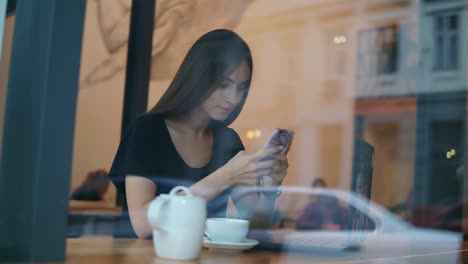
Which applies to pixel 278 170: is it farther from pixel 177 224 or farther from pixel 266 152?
pixel 177 224

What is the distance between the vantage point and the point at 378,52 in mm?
7375

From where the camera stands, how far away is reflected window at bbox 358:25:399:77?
24.0 feet

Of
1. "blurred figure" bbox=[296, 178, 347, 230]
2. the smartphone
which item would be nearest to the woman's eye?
the smartphone

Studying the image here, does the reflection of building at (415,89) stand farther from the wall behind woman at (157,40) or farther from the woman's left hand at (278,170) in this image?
the woman's left hand at (278,170)

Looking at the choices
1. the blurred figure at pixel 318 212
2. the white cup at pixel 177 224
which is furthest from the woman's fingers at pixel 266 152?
the blurred figure at pixel 318 212

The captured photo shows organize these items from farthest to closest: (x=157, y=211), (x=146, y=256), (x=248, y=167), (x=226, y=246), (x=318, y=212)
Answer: (x=318, y=212)
(x=248, y=167)
(x=226, y=246)
(x=146, y=256)
(x=157, y=211)

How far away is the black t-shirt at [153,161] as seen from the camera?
1.25m

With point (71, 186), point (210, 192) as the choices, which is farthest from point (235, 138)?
point (71, 186)

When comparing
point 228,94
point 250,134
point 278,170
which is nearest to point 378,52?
point 250,134

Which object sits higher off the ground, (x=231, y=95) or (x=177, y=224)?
(x=231, y=95)

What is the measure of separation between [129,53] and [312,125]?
4523mm

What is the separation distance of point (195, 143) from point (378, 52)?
6429mm

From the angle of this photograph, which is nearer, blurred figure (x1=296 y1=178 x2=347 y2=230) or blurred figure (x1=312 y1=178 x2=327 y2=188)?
blurred figure (x1=296 y1=178 x2=347 y2=230)

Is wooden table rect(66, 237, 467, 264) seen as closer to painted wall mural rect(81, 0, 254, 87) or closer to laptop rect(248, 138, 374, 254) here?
laptop rect(248, 138, 374, 254)
